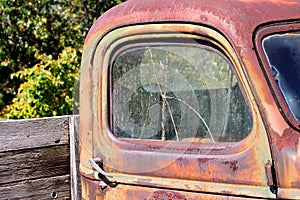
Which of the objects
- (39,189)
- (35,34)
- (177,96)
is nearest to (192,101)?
(177,96)

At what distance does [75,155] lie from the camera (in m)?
3.33

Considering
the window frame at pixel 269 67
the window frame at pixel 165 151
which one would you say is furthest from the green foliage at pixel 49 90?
the window frame at pixel 269 67

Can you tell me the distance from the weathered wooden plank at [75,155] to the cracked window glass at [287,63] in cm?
144

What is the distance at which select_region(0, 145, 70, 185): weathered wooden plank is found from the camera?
3109 millimetres

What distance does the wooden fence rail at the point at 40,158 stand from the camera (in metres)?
3.11

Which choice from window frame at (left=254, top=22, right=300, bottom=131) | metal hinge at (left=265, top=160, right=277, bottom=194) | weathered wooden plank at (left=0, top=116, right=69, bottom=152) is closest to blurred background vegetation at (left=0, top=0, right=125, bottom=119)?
weathered wooden plank at (left=0, top=116, right=69, bottom=152)

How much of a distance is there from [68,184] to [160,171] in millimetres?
1164

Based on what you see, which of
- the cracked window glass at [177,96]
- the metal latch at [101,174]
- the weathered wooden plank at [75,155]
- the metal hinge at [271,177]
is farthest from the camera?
the weathered wooden plank at [75,155]

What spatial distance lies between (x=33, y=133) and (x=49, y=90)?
3.70 meters

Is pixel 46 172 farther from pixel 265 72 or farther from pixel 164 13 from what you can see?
pixel 265 72

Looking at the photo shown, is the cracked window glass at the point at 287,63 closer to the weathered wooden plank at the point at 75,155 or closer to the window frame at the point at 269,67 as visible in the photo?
the window frame at the point at 269,67

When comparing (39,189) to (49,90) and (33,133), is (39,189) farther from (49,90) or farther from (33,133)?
(49,90)

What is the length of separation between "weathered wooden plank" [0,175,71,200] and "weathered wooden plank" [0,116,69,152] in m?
0.20

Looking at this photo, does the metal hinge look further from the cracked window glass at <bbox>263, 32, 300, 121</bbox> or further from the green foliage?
the green foliage
